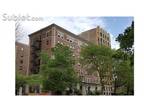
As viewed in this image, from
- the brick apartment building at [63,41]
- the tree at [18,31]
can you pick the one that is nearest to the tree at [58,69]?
the brick apartment building at [63,41]

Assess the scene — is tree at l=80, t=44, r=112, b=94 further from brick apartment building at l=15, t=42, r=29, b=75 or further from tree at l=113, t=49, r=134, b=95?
brick apartment building at l=15, t=42, r=29, b=75

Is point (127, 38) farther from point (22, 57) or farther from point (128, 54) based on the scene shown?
point (22, 57)

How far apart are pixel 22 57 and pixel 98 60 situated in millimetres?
991

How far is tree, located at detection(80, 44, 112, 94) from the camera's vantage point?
23.8ft

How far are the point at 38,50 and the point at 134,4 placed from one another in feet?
4.50

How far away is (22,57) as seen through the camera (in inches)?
285

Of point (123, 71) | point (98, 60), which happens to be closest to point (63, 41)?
point (98, 60)

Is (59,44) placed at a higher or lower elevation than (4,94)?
higher

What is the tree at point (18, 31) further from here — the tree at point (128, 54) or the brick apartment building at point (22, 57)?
the tree at point (128, 54)

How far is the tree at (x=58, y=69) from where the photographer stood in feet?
23.8

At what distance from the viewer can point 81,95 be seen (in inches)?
283
